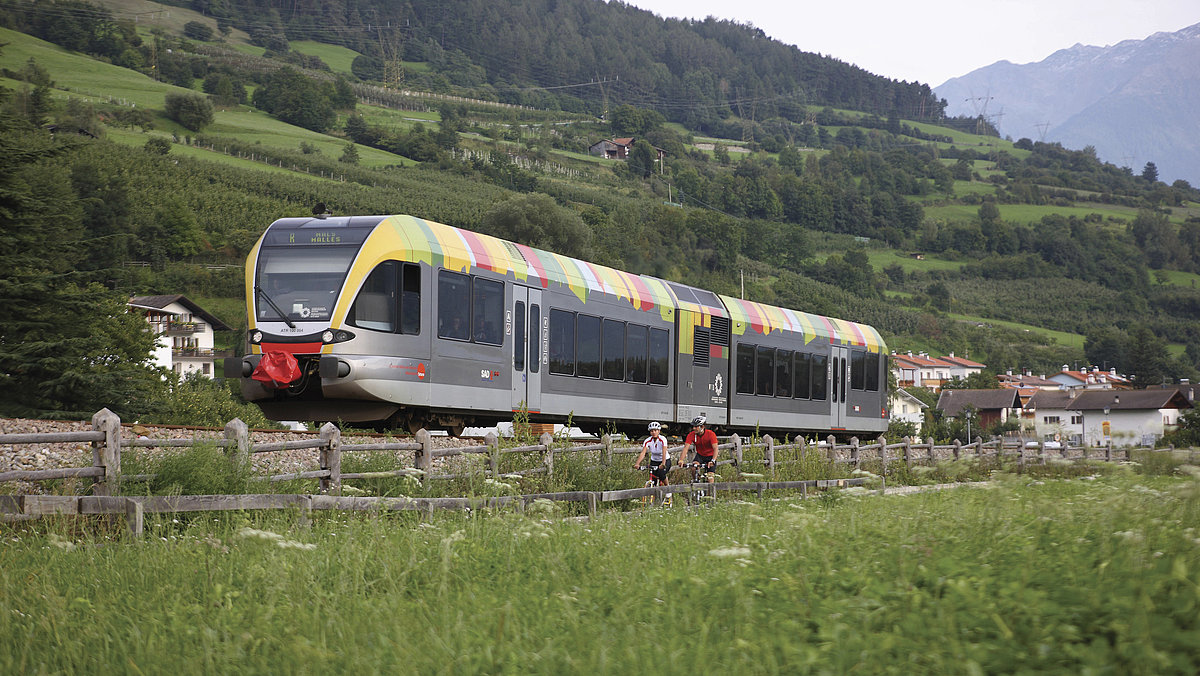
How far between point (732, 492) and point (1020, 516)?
9784mm

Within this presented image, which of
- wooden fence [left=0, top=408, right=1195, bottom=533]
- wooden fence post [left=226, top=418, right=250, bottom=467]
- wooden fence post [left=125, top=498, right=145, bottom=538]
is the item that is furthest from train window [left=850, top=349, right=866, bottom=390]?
wooden fence post [left=125, top=498, right=145, bottom=538]

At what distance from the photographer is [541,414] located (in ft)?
59.9

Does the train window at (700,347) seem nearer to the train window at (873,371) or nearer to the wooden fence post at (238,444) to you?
the train window at (873,371)

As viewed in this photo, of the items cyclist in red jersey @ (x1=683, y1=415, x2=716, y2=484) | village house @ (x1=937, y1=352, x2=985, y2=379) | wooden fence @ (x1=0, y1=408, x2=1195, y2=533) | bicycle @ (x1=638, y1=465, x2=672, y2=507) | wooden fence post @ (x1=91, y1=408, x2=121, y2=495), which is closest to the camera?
wooden fence @ (x1=0, y1=408, x2=1195, y2=533)

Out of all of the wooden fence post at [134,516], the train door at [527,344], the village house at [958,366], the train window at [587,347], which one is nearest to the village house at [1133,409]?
the village house at [958,366]

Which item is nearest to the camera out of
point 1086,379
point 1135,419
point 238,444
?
point 238,444

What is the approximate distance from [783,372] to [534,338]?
10.1 m

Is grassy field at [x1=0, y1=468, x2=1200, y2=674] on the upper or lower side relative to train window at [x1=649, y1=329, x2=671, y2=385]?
lower

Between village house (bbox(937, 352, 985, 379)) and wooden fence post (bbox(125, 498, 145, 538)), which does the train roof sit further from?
village house (bbox(937, 352, 985, 379))

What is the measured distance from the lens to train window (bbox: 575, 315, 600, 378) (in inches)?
749

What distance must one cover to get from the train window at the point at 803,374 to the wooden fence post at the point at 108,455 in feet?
64.3

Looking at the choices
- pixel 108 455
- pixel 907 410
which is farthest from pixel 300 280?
pixel 907 410

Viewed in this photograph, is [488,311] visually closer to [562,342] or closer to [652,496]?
[562,342]

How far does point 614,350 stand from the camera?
20.1m
